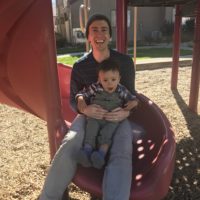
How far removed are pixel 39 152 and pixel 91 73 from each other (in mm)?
1379

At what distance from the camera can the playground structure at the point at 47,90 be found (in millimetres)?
2316

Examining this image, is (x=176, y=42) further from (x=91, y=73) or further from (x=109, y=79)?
(x=109, y=79)

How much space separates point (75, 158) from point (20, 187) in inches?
38.3

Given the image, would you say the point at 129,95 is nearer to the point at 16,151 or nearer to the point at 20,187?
the point at 20,187

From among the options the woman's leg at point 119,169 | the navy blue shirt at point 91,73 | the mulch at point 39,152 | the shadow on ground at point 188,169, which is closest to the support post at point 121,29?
the mulch at point 39,152

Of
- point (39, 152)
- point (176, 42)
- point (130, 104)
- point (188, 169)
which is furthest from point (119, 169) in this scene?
point (176, 42)

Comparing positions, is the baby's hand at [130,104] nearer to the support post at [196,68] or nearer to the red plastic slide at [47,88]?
the red plastic slide at [47,88]

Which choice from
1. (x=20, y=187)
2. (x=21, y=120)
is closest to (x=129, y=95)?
(x=20, y=187)

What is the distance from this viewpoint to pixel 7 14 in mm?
2344

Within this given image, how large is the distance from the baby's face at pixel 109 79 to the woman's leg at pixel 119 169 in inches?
11.1

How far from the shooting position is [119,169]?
2.13 meters

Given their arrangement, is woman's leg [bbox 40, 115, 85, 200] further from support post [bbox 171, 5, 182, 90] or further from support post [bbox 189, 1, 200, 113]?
support post [bbox 171, 5, 182, 90]

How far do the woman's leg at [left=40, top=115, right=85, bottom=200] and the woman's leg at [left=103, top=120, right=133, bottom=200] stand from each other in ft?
0.75

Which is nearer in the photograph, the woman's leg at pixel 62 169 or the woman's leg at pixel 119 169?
the woman's leg at pixel 119 169
